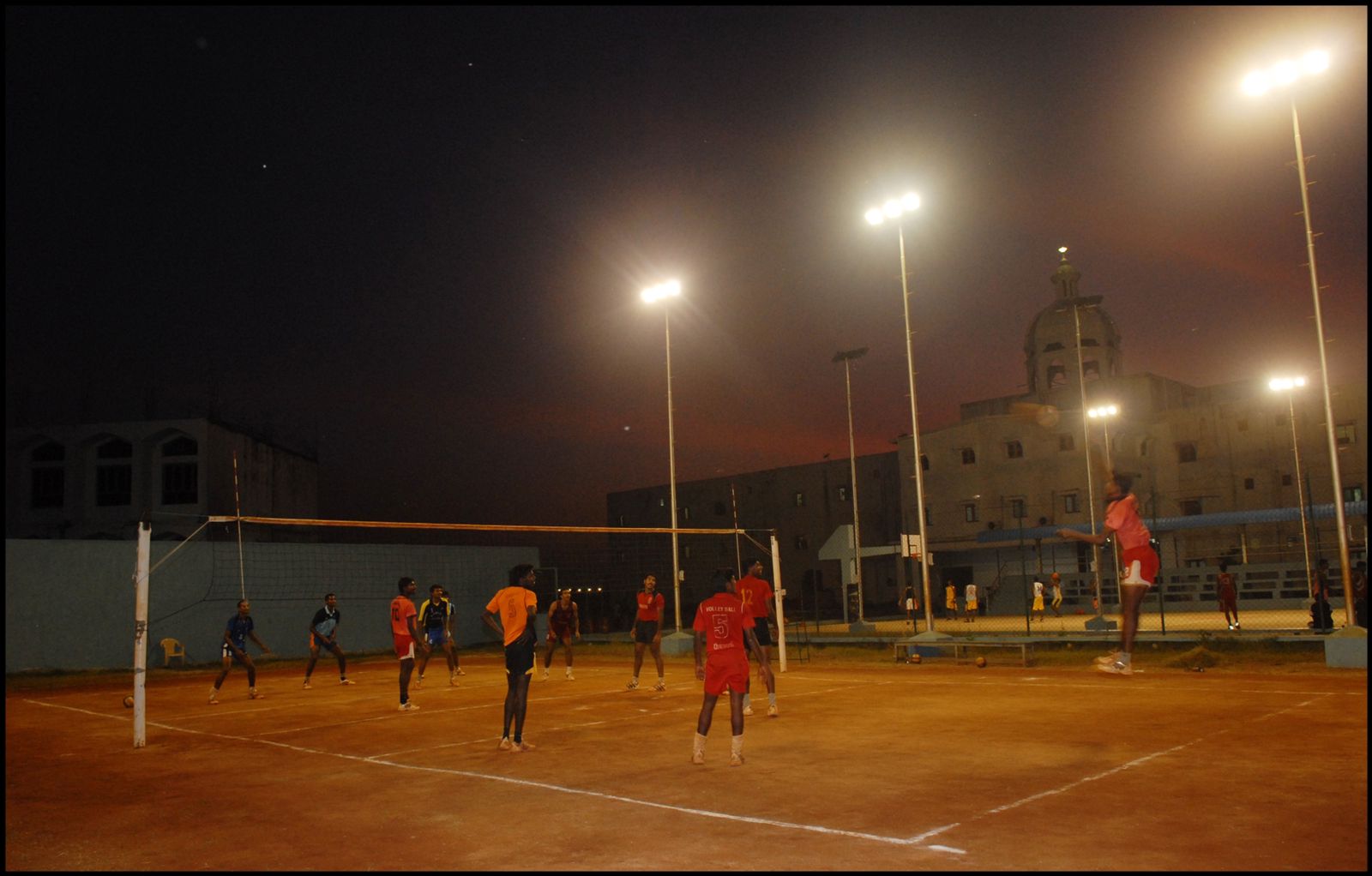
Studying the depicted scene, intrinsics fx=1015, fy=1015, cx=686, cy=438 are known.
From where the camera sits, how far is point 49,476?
55.5 m

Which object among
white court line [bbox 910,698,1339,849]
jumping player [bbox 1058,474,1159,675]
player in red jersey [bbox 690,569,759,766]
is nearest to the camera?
white court line [bbox 910,698,1339,849]

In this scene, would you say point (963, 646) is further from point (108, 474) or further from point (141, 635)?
point (108, 474)

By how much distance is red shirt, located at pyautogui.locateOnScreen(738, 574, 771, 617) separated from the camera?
15040mm

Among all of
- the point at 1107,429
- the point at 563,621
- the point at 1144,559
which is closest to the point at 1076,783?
the point at 1144,559

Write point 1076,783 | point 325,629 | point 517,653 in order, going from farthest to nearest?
point 325,629 → point 517,653 → point 1076,783

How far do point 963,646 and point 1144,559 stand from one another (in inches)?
642

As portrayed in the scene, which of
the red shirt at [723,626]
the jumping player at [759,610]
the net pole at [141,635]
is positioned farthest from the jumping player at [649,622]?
the net pole at [141,635]

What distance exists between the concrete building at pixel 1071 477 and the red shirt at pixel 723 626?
31.4m

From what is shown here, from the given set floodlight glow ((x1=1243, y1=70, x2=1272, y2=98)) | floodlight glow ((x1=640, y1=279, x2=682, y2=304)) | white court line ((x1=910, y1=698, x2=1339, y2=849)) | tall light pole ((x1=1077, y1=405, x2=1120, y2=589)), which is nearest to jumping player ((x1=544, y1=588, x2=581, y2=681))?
tall light pole ((x1=1077, y1=405, x2=1120, y2=589))

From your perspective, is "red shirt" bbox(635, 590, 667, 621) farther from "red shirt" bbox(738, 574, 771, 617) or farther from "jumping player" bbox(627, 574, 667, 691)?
"red shirt" bbox(738, 574, 771, 617)

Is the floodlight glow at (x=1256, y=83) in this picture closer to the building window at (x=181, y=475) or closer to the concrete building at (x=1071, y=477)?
the concrete building at (x=1071, y=477)

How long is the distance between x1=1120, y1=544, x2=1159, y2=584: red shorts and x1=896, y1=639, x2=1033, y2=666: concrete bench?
1310cm

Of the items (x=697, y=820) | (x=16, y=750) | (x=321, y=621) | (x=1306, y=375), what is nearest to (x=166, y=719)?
(x=16, y=750)

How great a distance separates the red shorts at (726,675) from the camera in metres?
9.77
